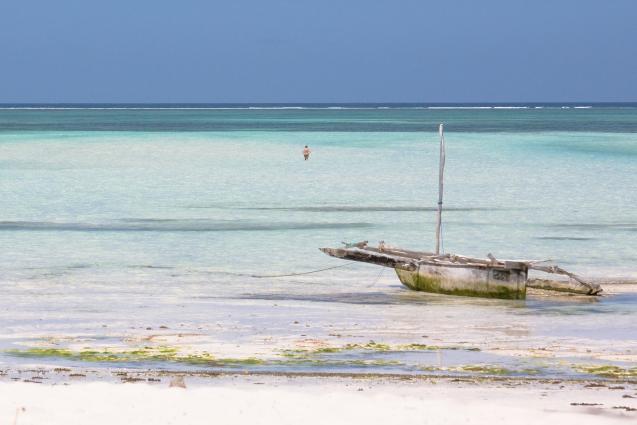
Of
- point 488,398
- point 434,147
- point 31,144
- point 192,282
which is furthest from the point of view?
point 31,144

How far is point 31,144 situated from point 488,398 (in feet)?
277

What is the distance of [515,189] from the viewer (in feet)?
167

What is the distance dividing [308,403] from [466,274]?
31.3 ft

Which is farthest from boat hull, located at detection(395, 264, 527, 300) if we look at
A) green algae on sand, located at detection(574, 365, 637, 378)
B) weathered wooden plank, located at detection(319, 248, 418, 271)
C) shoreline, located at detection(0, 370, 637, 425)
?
shoreline, located at detection(0, 370, 637, 425)

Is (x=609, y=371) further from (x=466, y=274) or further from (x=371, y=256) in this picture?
(x=371, y=256)

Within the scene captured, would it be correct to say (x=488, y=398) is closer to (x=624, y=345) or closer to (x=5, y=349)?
(x=624, y=345)

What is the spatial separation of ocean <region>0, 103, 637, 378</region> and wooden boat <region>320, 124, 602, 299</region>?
369 millimetres

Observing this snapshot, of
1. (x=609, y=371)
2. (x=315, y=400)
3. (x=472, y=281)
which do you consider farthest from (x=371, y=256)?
(x=315, y=400)

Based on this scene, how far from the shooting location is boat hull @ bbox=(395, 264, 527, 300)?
72.7ft

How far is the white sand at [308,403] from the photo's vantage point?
1267cm

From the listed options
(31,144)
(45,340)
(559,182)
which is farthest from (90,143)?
(45,340)

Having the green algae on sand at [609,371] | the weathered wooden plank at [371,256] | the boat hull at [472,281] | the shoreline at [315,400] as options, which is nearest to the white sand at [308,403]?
the shoreline at [315,400]

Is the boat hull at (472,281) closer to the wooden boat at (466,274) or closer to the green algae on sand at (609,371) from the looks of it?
the wooden boat at (466,274)

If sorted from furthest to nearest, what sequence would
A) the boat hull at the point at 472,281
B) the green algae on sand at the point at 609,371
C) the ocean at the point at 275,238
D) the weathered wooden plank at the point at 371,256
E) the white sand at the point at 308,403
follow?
the weathered wooden plank at the point at 371,256
the boat hull at the point at 472,281
the ocean at the point at 275,238
the green algae on sand at the point at 609,371
the white sand at the point at 308,403
